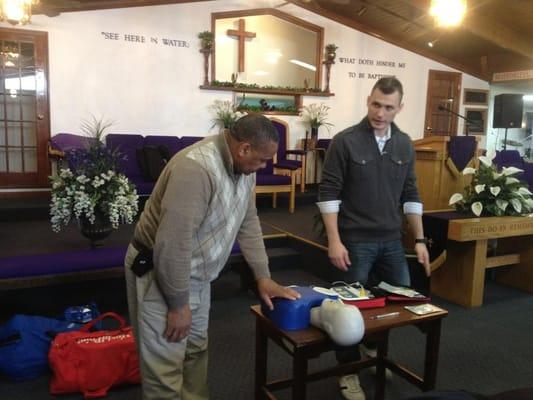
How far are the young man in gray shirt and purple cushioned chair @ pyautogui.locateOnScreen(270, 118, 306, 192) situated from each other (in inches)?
139

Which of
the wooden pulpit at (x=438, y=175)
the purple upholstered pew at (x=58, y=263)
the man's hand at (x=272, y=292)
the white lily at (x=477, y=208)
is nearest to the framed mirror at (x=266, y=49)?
the wooden pulpit at (x=438, y=175)

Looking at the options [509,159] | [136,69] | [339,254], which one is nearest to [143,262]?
[339,254]

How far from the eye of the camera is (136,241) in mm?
1530

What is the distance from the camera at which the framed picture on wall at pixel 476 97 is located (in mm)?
8195

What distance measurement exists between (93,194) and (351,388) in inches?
79.4

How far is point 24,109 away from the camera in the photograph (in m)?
5.58

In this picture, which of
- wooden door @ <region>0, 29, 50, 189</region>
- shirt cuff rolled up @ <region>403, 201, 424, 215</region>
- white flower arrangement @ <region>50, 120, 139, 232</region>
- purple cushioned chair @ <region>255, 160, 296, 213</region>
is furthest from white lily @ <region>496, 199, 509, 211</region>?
wooden door @ <region>0, 29, 50, 189</region>

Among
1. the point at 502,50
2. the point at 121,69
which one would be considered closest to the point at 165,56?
the point at 121,69

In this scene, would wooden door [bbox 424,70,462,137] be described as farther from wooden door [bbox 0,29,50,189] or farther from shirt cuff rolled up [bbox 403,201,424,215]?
shirt cuff rolled up [bbox 403,201,424,215]

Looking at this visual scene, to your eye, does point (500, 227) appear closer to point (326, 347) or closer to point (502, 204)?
point (502, 204)

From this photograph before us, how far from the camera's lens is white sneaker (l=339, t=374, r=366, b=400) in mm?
2035

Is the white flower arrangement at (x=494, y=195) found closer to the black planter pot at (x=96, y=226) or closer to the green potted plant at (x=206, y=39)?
the black planter pot at (x=96, y=226)

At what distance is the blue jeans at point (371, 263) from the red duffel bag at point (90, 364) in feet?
3.13

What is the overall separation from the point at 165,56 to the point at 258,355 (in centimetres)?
513
